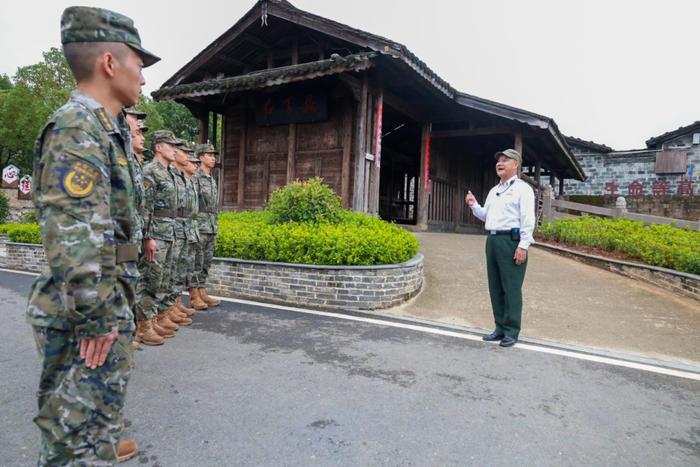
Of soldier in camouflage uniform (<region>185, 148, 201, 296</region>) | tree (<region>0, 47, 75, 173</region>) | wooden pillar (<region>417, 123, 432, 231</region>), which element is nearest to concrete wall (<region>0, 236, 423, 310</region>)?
soldier in camouflage uniform (<region>185, 148, 201, 296</region>)

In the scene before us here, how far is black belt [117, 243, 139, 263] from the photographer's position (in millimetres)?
1787

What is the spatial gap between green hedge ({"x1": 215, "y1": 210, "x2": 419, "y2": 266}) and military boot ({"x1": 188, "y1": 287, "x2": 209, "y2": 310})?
123 cm

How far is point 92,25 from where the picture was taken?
1676 millimetres

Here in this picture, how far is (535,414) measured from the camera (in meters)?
2.84

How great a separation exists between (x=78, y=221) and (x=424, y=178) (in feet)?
36.6

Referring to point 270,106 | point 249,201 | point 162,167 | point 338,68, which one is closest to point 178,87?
point 270,106

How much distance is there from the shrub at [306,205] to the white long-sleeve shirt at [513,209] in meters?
3.63

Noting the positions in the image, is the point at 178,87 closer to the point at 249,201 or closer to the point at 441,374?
the point at 249,201

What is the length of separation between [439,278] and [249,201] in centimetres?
665

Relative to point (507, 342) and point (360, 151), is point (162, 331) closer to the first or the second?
point (507, 342)

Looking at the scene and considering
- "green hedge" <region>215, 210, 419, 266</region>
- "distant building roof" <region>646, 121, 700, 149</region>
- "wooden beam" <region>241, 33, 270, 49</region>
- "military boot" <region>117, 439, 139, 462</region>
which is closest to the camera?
"military boot" <region>117, 439, 139, 462</region>

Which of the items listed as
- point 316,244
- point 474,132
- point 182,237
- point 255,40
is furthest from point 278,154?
point 182,237

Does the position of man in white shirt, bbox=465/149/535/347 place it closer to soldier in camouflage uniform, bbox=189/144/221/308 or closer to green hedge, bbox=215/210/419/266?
green hedge, bbox=215/210/419/266

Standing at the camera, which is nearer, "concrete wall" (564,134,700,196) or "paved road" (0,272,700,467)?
"paved road" (0,272,700,467)
